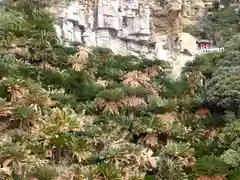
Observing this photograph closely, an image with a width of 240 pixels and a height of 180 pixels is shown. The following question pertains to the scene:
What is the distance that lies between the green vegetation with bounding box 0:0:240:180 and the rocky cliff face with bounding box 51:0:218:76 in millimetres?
4209

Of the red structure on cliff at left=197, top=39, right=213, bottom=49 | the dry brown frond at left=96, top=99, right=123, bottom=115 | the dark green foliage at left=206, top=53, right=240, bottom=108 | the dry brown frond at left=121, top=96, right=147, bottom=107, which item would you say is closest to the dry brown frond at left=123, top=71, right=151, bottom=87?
the dry brown frond at left=121, top=96, right=147, bottom=107

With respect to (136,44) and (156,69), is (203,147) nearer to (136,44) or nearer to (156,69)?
(156,69)

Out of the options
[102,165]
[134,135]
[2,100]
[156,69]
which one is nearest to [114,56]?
[156,69]

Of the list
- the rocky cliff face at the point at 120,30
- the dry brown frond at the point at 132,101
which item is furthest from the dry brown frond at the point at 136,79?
the rocky cliff face at the point at 120,30

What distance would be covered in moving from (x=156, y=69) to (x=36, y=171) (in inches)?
753

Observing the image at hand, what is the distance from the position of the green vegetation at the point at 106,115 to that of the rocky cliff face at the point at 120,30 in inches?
166

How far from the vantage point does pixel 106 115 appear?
1140 inches

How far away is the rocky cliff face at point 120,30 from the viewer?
43562mm

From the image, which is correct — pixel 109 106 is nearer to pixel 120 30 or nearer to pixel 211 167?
pixel 211 167

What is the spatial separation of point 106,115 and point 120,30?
55.3ft

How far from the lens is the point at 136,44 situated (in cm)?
4428

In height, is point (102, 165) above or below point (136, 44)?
below

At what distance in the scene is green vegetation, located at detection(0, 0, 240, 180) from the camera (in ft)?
74.6

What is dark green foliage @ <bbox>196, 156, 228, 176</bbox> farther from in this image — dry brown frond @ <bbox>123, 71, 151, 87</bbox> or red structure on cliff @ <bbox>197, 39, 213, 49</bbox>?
red structure on cliff @ <bbox>197, 39, 213, 49</bbox>
